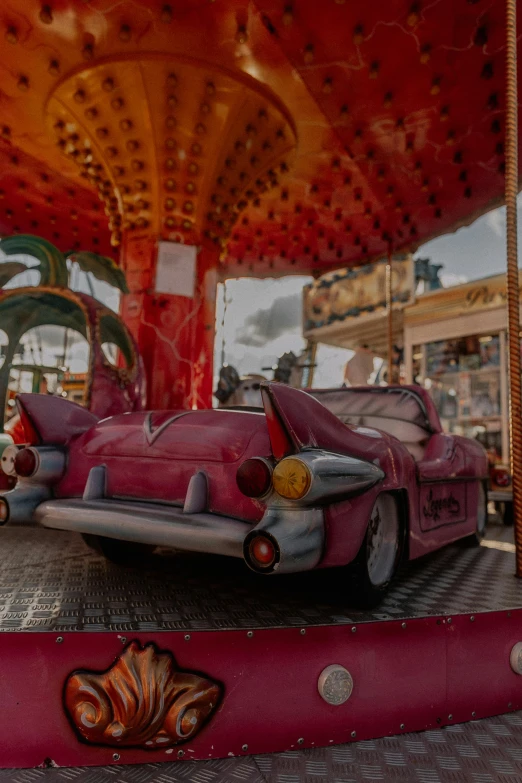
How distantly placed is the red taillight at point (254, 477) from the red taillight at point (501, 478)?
4263mm

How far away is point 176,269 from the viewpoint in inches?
191

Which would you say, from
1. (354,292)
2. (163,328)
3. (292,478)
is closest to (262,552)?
(292,478)

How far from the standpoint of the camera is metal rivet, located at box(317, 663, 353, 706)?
1.50 m

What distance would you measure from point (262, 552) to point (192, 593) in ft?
1.94

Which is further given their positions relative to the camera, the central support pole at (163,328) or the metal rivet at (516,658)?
the central support pole at (163,328)

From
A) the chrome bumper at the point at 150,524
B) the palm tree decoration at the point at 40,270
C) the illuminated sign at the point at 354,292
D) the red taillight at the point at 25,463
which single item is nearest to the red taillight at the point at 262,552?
the chrome bumper at the point at 150,524

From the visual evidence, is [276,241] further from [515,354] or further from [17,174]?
[515,354]

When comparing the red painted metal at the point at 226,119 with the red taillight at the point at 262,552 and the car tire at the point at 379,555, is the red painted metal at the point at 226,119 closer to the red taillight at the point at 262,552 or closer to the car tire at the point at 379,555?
the car tire at the point at 379,555

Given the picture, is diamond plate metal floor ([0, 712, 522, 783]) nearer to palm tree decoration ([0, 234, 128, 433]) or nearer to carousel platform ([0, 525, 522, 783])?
carousel platform ([0, 525, 522, 783])

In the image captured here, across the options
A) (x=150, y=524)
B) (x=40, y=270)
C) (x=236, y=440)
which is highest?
(x=40, y=270)

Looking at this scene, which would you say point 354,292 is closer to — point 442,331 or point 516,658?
point 442,331

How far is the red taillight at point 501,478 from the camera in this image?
5.21m

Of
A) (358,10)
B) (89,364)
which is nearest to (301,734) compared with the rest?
(89,364)

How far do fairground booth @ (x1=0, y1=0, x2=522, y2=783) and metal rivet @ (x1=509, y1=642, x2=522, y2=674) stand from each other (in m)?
0.02
